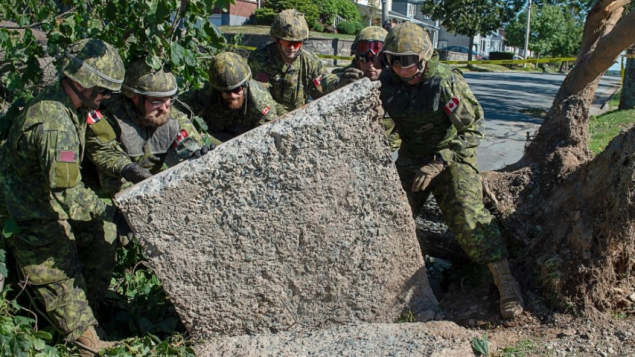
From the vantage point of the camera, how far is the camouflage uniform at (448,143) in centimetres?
358

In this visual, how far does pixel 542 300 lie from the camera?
3412 mm

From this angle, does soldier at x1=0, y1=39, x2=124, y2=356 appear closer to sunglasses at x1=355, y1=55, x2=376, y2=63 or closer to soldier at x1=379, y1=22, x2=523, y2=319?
soldier at x1=379, y1=22, x2=523, y2=319

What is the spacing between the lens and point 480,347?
10.1 ft

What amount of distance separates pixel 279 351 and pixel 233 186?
0.92 metres

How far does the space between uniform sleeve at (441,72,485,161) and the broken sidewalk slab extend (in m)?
0.72

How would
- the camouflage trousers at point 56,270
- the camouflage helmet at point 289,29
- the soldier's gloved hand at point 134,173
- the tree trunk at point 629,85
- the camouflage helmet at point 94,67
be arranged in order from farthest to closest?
the tree trunk at point 629,85 → the camouflage helmet at point 289,29 → the soldier's gloved hand at point 134,173 → the camouflage trousers at point 56,270 → the camouflage helmet at point 94,67

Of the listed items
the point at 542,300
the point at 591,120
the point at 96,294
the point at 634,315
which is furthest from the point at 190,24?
the point at 591,120

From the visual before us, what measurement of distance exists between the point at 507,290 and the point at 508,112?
28.7 feet

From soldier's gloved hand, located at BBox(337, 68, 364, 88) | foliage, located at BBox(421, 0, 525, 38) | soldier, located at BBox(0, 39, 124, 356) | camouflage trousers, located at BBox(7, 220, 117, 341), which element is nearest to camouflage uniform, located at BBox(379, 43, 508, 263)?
soldier's gloved hand, located at BBox(337, 68, 364, 88)

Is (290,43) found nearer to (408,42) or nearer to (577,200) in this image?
(408,42)

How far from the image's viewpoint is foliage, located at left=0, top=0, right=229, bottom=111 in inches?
165

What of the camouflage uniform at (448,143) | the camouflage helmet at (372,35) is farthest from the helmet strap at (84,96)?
the camouflage helmet at (372,35)

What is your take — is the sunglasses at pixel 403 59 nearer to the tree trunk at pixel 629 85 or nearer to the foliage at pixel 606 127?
the foliage at pixel 606 127

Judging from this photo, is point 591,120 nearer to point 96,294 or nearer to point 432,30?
point 96,294
